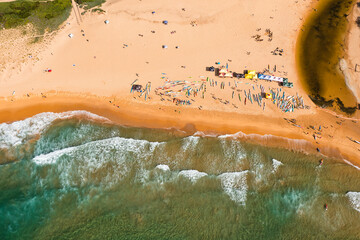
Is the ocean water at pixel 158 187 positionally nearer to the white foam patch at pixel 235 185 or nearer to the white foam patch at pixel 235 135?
the white foam patch at pixel 235 185

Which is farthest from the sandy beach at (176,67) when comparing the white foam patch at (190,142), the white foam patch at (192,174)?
the white foam patch at (192,174)

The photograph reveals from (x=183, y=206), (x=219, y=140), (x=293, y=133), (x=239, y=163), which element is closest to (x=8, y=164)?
(x=183, y=206)

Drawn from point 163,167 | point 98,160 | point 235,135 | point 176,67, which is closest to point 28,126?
point 98,160

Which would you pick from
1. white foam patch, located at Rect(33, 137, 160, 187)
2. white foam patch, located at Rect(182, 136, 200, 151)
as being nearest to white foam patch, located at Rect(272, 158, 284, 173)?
white foam patch, located at Rect(182, 136, 200, 151)

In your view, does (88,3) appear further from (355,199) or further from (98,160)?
(355,199)

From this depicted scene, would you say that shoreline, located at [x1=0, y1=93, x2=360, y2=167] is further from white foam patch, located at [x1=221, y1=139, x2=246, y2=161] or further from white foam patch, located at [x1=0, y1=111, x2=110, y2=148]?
white foam patch, located at [x1=221, y1=139, x2=246, y2=161]

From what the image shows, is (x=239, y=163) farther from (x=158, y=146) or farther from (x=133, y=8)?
(x=133, y=8)

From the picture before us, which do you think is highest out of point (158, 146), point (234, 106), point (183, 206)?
point (234, 106)
